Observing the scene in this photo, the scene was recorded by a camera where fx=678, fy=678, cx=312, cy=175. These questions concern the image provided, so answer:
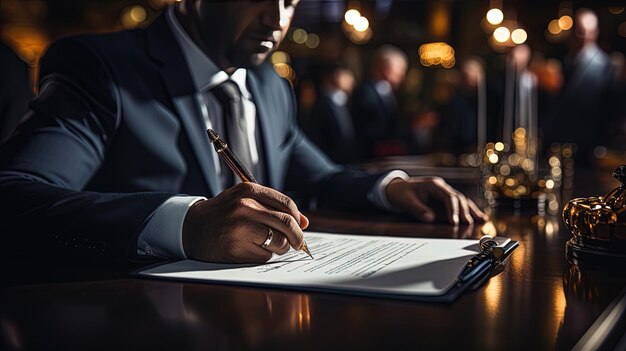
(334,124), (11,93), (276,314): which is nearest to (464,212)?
(276,314)

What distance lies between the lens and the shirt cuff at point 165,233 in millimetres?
861

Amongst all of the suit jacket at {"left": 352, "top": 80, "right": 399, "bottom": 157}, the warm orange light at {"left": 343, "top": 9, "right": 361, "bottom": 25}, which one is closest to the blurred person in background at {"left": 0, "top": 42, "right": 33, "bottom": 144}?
the warm orange light at {"left": 343, "top": 9, "right": 361, "bottom": 25}

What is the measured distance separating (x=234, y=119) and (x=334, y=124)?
539 centimetres

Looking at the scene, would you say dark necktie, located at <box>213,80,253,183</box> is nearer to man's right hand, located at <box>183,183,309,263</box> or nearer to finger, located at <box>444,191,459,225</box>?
finger, located at <box>444,191,459,225</box>

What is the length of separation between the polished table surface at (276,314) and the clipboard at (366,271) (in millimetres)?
16

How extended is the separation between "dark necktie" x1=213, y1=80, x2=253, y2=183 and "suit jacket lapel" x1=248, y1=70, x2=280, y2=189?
0.05 metres

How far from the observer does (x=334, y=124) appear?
6855 millimetres

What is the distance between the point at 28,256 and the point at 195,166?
17.9 inches

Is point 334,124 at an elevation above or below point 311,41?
below

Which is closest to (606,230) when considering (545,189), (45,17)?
(545,189)

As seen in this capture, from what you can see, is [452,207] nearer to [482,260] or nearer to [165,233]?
[482,260]

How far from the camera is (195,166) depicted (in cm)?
133

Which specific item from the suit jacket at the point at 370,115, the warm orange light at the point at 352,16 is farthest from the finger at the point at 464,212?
the suit jacket at the point at 370,115

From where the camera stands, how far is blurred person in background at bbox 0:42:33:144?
5.67 feet
